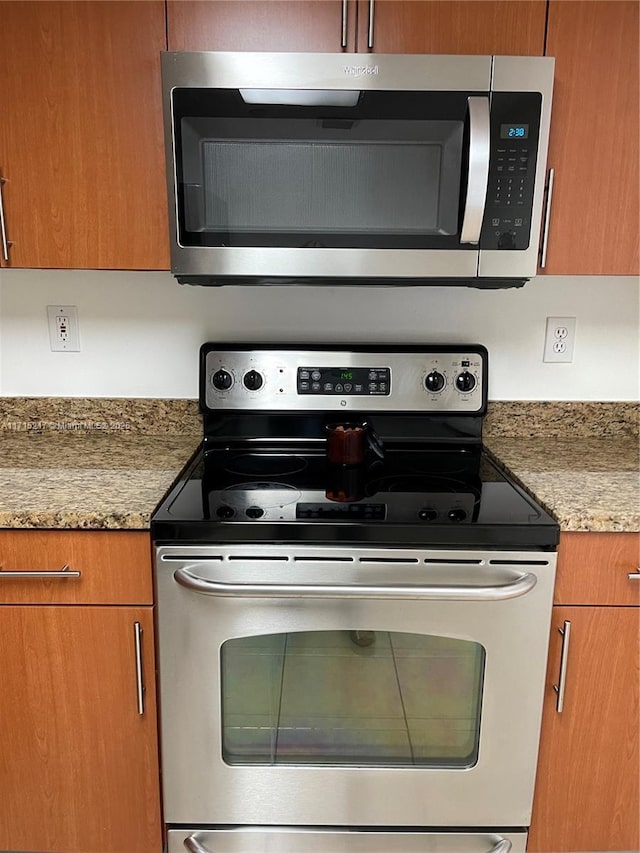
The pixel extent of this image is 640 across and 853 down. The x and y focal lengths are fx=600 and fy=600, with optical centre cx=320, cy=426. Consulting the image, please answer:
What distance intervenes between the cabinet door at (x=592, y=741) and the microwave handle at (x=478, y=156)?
78cm

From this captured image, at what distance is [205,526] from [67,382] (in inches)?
30.8

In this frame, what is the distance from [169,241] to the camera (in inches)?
48.7

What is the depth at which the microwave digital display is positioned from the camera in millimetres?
1157

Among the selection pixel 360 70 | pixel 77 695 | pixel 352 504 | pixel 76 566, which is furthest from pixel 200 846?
pixel 360 70

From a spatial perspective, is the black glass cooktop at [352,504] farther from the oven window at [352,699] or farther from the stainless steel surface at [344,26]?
the stainless steel surface at [344,26]

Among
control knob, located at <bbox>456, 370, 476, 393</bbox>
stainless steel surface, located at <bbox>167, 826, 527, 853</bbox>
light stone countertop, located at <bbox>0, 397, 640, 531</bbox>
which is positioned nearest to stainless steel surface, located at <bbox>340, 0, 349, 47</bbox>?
control knob, located at <bbox>456, 370, 476, 393</bbox>

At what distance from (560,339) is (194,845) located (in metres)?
1.45

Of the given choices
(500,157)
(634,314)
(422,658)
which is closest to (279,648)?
(422,658)

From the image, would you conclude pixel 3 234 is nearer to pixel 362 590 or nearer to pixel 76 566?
pixel 76 566

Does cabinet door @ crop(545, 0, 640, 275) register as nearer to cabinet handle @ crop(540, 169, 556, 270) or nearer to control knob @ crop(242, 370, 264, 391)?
cabinet handle @ crop(540, 169, 556, 270)

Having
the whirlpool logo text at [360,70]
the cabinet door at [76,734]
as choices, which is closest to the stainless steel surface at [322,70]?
the whirlpool logo text at [360,70]

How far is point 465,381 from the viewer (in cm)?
154

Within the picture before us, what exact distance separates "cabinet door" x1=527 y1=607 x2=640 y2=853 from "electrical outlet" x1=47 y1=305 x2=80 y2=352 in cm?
132

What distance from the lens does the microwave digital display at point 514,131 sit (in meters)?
1.16
